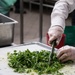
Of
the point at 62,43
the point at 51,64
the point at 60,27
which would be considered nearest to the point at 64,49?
the point at 51,64

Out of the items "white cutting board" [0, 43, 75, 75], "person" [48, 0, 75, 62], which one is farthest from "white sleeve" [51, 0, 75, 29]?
"white cutting board" [0, 43, 75, 75]

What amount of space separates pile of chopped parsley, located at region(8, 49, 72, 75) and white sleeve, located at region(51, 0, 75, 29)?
0.98ft

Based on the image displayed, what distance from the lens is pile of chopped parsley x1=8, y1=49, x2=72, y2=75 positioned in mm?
1214

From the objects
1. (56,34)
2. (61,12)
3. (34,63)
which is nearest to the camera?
(34,63)

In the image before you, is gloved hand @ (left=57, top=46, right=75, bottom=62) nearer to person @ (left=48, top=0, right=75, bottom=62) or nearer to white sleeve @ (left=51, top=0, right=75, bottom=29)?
person @ (left=48, top=0, right=75, bottom=62)

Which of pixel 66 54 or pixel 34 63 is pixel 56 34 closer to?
pixel 66 54

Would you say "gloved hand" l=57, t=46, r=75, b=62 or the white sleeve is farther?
the white sleeve

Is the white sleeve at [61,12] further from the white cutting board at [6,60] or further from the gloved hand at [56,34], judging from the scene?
the white cutting board at [6,60]

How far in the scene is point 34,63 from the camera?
4.18ft

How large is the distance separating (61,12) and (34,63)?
1.79 ft

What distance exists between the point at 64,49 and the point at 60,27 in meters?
0.23

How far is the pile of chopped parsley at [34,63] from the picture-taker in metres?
1.21

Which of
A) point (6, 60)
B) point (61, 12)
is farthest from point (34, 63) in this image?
point (61, 12)

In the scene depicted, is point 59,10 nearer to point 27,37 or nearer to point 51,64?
point 51,64
